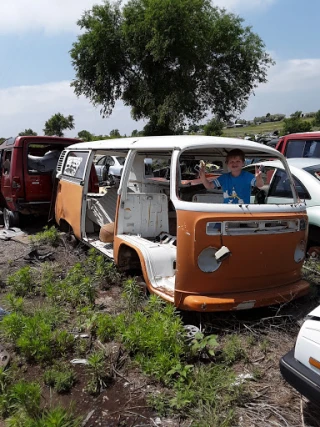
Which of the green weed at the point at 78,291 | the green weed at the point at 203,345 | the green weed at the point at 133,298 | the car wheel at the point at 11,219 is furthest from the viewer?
the car wheel at the point at 11,219

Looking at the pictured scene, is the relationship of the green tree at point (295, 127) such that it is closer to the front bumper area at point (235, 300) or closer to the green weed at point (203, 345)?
the front bumper area at point (235, 300)

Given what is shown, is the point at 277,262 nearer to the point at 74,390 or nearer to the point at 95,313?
the point at 95,313

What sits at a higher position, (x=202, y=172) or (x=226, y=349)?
(x=202, y=172)

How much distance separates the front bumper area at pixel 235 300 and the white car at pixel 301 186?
154 centimetres

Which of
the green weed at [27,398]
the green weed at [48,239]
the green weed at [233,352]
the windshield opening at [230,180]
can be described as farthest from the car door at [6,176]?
the green weed at [233,352]

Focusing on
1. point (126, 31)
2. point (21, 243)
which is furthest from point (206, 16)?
point (21, 243)

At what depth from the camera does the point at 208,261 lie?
12.0 ft

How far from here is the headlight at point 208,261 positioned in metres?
3.63

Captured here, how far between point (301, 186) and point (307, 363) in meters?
3.48

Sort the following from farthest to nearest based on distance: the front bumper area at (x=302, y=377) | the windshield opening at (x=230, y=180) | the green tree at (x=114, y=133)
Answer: the green tree at (x=114, y=133), the windshield opening at (x=230, y=180), the front bumper area at (x=302, y=377)

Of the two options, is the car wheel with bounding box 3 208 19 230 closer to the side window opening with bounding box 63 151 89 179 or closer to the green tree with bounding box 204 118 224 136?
the side window opening with bounding box 63 151 89 179

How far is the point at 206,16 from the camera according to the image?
2455cm

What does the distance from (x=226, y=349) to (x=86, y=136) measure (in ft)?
122

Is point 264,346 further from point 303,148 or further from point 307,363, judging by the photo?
point 303,148
